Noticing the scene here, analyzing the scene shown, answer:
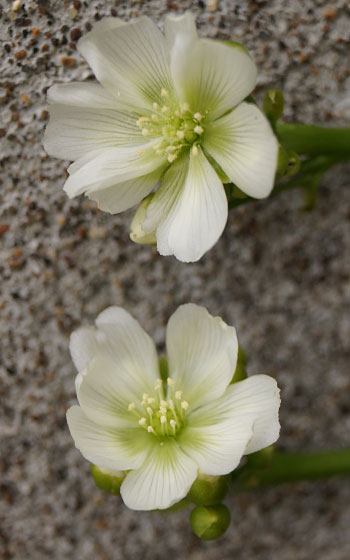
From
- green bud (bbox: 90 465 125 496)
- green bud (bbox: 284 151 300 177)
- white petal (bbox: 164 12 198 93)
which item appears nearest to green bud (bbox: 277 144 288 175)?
green bud (bbox: 284 151 300 177)

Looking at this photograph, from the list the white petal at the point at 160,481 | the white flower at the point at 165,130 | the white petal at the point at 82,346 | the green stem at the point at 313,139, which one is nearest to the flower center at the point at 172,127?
the white flower at the point at 165,130

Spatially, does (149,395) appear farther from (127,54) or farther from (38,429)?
(127,54)

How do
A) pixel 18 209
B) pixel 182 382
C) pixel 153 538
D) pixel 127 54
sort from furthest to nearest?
pixel 153 538 → pixel 18 209 → pixel 182 382 → pixel 127 54

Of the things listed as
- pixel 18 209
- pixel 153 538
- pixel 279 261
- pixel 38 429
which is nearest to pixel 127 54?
pixel 18 209

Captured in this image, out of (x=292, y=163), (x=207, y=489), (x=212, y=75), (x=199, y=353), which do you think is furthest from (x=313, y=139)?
A: (x=207, y=489)

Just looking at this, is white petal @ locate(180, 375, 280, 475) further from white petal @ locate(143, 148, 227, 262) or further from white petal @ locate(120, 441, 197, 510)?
white petal @ locate(143, 148, 227, 262)

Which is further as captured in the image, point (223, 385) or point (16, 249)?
point (16, 249)

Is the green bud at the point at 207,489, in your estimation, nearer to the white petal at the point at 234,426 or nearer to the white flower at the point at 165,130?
the white petal at the point at 234,426
